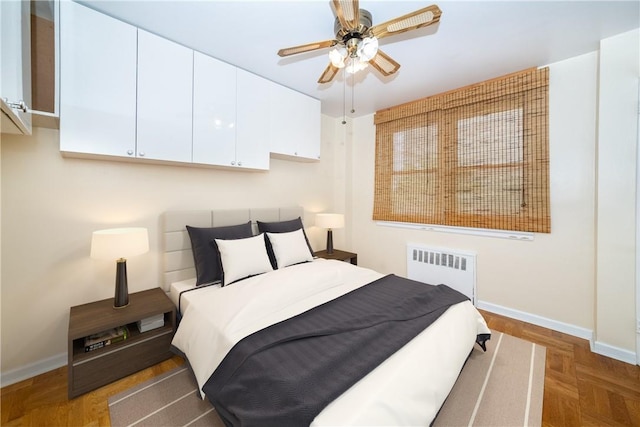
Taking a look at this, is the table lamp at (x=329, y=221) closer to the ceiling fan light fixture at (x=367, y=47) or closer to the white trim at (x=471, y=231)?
the white trim at (x=471, y=231)

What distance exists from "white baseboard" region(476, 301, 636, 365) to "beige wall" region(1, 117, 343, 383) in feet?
11.4

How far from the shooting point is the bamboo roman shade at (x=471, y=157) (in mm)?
2461

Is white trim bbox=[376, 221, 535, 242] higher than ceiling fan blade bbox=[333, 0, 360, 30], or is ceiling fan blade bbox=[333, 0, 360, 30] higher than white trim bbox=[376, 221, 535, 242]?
ceiling fan blade bbox=[333, 0, 360, 30]

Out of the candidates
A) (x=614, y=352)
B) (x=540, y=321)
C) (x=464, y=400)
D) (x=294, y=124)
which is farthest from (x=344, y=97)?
(x=614, y=352)

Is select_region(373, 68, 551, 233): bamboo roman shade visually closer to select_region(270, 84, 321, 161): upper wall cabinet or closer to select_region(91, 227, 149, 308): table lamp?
select_region(270, 84, 321, 161): upper wall cabinet

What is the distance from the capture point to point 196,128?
2189mm

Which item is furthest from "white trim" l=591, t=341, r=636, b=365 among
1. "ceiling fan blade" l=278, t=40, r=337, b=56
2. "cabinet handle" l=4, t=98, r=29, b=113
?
"cabinet handle" l=4, t=98, r=29, b=113

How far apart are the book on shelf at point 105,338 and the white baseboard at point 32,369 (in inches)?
16.8

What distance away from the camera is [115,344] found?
1769 millimetres

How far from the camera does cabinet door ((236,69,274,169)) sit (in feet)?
8.07

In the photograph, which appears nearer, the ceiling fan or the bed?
the bed

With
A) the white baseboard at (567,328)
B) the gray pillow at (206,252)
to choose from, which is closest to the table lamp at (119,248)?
the gray pillow at (206,252)

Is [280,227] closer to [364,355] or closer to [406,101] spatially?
[364,355]

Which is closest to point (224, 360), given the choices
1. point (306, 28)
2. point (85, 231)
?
point (85, 231)
